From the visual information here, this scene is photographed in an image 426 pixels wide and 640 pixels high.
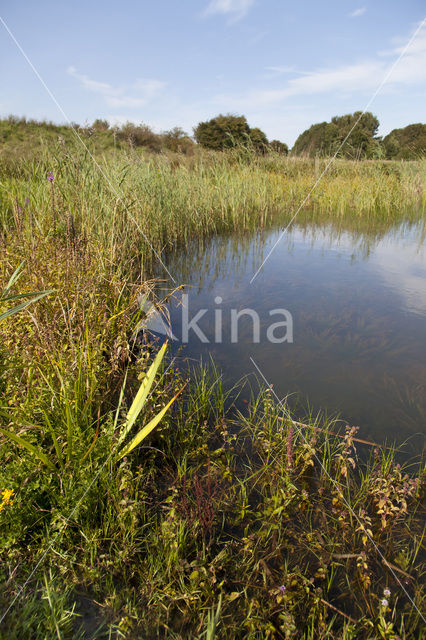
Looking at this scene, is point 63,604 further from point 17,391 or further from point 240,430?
point 240,430

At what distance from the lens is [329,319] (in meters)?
3.44

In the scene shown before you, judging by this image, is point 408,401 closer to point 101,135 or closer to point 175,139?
point 175,139

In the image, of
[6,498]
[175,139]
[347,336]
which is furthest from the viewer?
[175,139]

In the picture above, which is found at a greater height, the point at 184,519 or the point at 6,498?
the point at 6,498

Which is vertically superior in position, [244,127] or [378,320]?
[244,127]

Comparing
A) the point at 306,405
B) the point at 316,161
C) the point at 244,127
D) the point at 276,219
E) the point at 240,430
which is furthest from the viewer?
the point at 244,127

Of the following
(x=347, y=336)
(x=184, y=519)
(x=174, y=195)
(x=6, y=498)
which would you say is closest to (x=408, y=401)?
(x=347, y=336)

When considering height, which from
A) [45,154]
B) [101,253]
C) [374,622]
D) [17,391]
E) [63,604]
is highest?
[45,154]

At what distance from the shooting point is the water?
233 cm

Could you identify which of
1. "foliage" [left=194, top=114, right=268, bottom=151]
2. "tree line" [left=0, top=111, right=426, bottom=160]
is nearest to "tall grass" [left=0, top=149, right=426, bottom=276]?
"tree line" [left=0, top=111, right=426, bottom=160]

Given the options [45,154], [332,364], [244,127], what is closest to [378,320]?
[332,364]

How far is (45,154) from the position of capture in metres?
3.59

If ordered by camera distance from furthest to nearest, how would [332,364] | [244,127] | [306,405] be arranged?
[244,127] < [332,364] < [306,405]

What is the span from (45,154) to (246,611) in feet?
13.1
